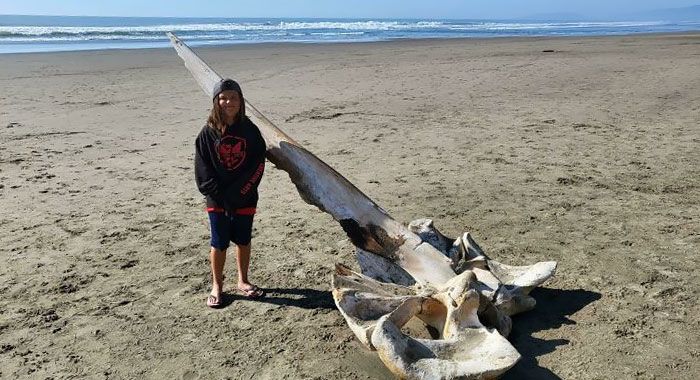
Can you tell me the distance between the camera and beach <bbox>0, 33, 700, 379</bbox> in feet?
10.7

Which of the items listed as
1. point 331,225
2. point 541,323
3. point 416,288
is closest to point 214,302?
point 416,288

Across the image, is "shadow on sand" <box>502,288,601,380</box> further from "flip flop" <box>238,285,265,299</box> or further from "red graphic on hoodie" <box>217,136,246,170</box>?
"red graphic on hoodie" <box>217,136,246,170</box>

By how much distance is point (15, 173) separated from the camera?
22.0 ft

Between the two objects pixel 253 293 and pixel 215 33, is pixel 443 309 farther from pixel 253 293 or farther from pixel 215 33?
pixel 215 33

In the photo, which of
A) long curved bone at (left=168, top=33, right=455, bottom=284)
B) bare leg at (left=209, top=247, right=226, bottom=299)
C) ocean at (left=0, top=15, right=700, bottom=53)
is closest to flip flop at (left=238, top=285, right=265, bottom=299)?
bare leg at (left=209, top=247, right=226, bottom=299)

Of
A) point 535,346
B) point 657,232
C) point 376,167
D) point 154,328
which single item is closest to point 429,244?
point 535,346

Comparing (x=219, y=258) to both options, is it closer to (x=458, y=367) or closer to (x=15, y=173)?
(x=458, y=367)

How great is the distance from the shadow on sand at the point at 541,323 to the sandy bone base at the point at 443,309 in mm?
93

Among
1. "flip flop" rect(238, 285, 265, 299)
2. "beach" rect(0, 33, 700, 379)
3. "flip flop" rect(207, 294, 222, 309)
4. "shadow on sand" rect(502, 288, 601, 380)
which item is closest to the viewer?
"shadow on sand" rect(502, 288, 601, 380)

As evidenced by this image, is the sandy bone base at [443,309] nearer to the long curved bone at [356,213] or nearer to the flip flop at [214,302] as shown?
the long curved bone at [356,213]

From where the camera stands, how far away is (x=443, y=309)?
10.3 ft

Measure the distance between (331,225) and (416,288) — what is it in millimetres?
1851

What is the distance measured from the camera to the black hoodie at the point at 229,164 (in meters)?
3.68

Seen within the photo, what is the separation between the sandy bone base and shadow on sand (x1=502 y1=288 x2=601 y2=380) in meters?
0.09
